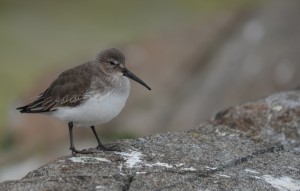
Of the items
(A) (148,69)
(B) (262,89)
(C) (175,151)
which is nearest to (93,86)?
(C) (175,151)

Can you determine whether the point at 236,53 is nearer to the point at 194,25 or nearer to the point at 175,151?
the point at 194,25

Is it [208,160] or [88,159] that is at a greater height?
[208,160]

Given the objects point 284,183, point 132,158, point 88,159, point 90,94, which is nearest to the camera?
point 284,183

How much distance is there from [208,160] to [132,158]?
763 mm

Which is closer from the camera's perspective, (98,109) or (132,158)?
(132,158)

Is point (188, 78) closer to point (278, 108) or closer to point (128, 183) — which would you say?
point (278, 108)

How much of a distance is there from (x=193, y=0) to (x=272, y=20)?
1627cm

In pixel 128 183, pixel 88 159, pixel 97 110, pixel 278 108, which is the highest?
pixel 278 108

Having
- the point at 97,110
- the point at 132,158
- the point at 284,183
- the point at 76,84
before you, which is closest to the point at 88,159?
the point at 132,158

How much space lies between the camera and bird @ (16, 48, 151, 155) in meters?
9.86

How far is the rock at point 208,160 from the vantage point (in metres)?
8.32

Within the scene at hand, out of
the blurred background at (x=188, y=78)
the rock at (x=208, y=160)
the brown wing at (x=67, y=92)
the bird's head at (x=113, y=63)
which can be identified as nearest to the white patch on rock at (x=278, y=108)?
the rock at (x=208, y=160)

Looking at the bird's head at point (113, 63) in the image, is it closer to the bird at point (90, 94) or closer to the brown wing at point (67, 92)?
the bird at point (90, 94)

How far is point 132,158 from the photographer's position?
904 centimetres
